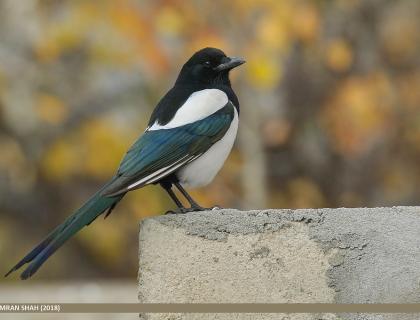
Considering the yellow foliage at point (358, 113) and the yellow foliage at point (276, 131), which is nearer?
the yellow foliage at point (358, 113)

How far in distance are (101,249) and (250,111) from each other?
6.69ft

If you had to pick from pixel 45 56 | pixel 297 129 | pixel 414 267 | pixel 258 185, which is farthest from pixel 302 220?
pixel 45 56

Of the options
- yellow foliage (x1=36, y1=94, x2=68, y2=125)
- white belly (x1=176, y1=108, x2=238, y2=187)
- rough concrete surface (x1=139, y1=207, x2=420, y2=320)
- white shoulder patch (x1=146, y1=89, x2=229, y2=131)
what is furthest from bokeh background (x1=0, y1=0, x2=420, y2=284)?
rough concrete surface (x1=139, y1=207, x2=420, y2=320)

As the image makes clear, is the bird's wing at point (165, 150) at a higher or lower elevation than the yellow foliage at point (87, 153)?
higher

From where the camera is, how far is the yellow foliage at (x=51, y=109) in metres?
9.19

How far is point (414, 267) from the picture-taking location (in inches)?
104

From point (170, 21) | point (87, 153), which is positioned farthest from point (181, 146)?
point (87, 153)

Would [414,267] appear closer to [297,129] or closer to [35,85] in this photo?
[297,129]

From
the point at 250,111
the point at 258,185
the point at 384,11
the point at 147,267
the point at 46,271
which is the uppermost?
the point at 147,267

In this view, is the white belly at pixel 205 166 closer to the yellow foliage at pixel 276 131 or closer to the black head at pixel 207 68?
the black head at pixel 207 68

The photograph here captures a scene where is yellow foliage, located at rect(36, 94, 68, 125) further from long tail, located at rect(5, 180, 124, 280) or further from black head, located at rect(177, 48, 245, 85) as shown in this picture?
long tail, located at rect(5, 180, 124, 280)

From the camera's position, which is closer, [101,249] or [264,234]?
[264,234]

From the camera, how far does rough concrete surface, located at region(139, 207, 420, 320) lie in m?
2.65

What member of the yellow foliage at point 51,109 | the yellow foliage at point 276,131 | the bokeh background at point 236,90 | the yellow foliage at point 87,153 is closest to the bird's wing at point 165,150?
the bokeh background at point 236,90
